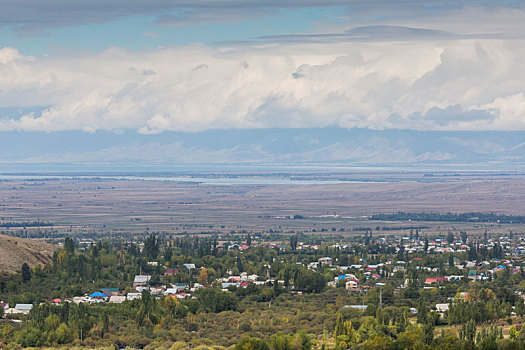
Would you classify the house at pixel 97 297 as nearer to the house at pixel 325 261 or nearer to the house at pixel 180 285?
the house at pixel 180 285

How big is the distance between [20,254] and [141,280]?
13.5 m

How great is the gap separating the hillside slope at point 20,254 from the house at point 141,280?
415 inches

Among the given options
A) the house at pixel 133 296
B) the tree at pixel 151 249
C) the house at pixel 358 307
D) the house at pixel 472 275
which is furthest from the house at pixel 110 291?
the house at pixel 472 275

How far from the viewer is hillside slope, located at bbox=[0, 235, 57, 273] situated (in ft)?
305

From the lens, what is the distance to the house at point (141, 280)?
94338 mm

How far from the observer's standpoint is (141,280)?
96375 mm

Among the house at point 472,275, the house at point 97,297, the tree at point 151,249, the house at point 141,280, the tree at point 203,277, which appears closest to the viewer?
the house at point 97,297

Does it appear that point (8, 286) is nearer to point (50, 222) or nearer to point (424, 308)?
point (424, 308)

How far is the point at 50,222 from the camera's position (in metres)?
197

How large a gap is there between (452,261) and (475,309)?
39.5 metres

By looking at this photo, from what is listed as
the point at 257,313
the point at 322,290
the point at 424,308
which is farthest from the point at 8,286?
the point at 424,308

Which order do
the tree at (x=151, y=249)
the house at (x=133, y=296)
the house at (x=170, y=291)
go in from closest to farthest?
the house at (x=133, y=296)
the house at (x=170, y=291)
the tree at (x=151, y=249)

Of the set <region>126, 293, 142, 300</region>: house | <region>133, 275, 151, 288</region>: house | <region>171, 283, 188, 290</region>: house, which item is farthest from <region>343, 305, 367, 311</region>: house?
<region>133, 275, 151, 288</region>: house

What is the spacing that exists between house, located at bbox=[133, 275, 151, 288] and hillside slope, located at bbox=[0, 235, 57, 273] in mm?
10537
